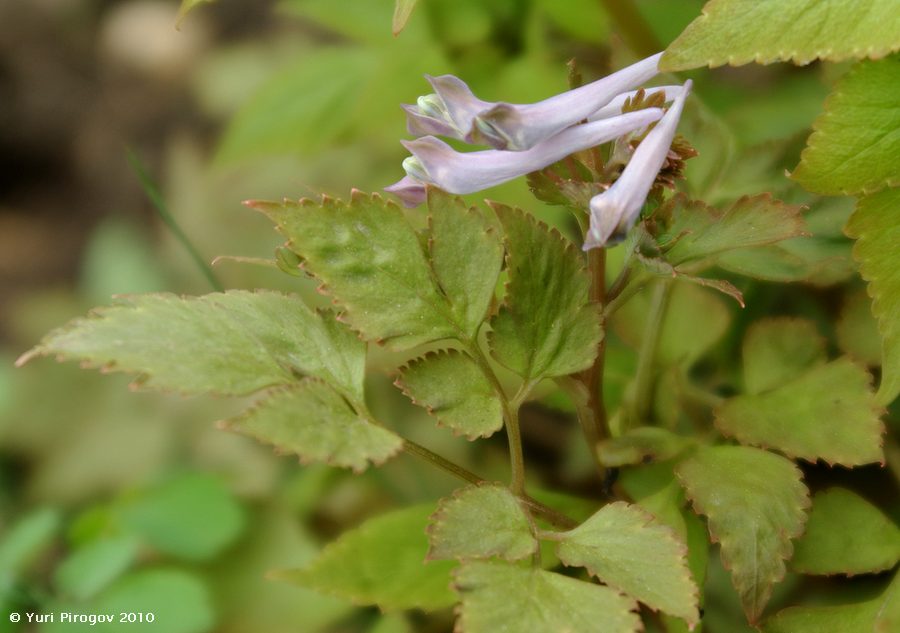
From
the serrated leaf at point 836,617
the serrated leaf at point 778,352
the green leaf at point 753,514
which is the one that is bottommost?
the serrated leaf at point 836,617

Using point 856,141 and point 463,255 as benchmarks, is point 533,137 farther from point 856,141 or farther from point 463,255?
point 856,141

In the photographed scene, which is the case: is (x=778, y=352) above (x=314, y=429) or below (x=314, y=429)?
below

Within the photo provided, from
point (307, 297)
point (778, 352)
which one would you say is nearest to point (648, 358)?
point (778, 352)

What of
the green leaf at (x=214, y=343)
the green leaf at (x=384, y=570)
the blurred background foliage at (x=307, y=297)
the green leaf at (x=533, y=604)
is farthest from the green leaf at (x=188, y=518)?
the green leaf at (x=533, y=604)

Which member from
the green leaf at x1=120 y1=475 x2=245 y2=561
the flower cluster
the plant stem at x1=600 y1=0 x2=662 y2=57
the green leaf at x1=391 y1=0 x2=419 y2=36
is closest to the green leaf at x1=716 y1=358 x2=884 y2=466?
the flower cluster

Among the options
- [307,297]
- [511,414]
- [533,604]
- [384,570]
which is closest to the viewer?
[533,604]

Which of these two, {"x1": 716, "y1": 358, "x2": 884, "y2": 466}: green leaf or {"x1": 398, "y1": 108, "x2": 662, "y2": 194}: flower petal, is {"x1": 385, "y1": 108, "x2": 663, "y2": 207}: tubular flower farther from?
{"x1": 716, "y1": 358, "x2": 884, "y2": 466}: green leaf

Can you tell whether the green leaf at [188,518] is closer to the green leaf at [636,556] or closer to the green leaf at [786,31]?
the green leaf at [636,556]
